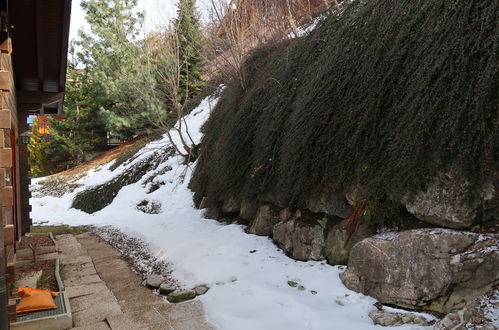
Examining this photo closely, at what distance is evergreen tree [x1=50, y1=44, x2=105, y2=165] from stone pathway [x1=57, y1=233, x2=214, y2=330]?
556 inches

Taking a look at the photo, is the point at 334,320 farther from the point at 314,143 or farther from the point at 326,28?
the point at 326,28

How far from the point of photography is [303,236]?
4.51m

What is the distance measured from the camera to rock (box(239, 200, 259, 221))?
6022 millimetres

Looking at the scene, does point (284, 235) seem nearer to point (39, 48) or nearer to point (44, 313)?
point (44, 313)

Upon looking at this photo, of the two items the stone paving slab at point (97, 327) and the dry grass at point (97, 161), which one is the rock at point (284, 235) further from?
the dry grass at point (97, 161)

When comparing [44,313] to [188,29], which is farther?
[188,29]

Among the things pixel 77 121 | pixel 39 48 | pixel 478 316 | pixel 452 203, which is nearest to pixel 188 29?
pixel 39 48

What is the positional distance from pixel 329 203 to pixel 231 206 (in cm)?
269

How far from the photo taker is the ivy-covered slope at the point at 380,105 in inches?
116

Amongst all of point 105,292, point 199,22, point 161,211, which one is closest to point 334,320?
point 105,292

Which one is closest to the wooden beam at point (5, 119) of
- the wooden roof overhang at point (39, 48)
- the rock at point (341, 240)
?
the wooden roof overhang at point (39, 48)

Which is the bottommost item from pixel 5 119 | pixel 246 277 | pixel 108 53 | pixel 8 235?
pixel 246 277

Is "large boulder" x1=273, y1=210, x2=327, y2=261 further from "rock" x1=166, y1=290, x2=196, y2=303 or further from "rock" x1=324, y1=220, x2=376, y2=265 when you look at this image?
"rock" x1=166, y1=290, x2=196, y2=303

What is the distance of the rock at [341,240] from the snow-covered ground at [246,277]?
0.12 meters
